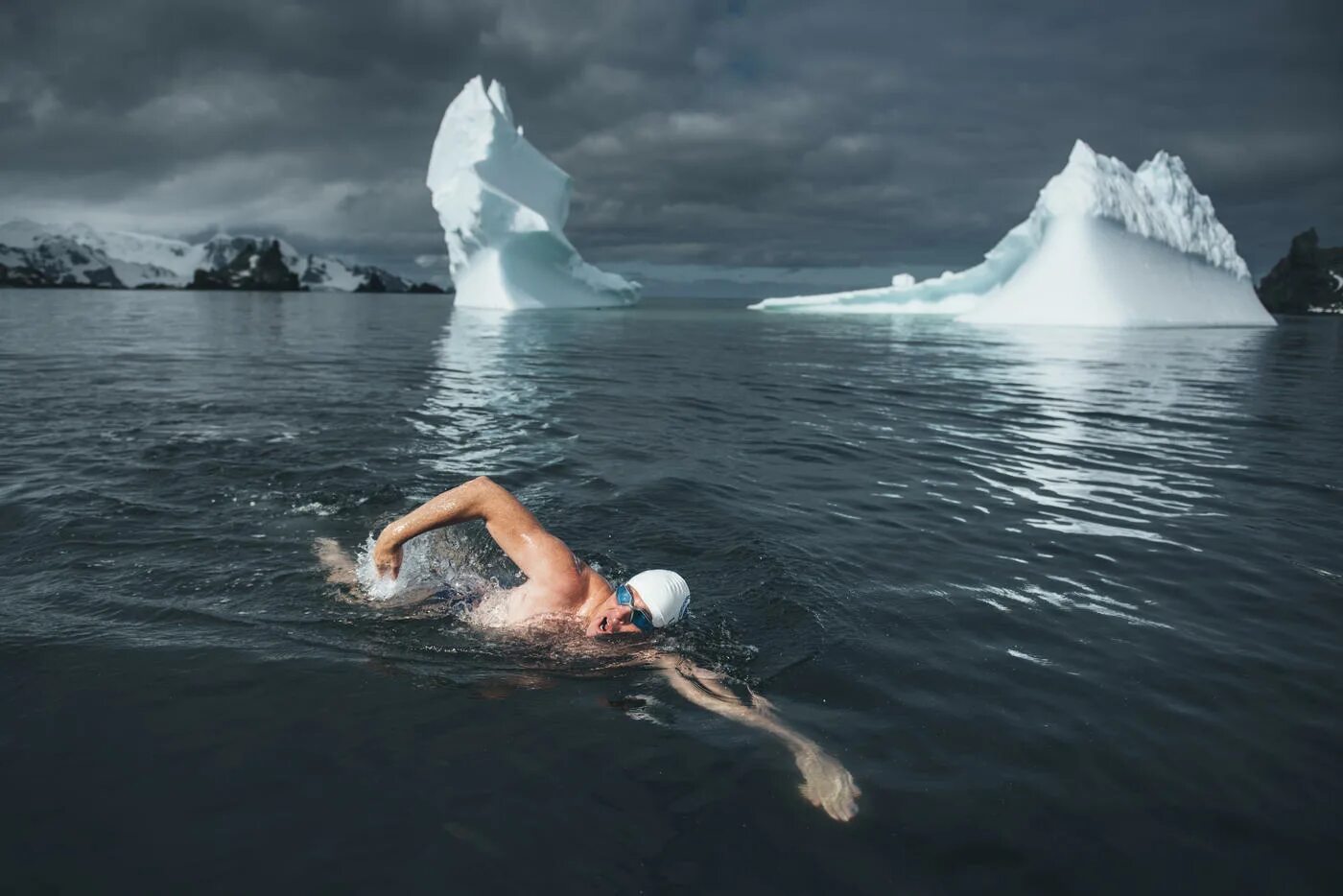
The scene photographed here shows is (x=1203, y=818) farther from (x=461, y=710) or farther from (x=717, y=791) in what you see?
(x=461, y=710)

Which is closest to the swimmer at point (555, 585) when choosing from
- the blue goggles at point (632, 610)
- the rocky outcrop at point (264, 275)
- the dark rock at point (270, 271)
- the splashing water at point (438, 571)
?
the blue goggles at point (632, 610)

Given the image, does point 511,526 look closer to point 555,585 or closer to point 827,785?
point 555,585

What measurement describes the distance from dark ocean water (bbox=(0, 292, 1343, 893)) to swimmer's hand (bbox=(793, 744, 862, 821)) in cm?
6

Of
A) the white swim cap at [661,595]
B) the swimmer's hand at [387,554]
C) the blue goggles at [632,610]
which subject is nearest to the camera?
the blue goggles at [632,610]

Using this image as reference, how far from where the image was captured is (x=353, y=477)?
8.12m

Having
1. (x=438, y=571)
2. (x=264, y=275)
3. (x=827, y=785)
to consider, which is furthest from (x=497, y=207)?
(x=264, y=275)

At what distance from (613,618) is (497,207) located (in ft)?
155

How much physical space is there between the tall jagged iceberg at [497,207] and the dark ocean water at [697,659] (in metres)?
40.5

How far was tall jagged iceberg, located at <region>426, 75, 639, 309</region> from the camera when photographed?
1890 inches

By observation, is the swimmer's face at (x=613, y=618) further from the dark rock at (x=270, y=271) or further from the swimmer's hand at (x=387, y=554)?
the dark rock at (x=270, y=271)

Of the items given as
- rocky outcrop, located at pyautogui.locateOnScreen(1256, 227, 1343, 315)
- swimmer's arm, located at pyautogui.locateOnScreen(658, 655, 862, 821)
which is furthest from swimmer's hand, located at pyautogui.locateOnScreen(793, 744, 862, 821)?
rocky outcrop, located at pyautogui.locateOnScreen(1256, 227, 1343, 315)

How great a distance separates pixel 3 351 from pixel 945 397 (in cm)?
2235

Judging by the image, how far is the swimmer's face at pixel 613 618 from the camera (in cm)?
441

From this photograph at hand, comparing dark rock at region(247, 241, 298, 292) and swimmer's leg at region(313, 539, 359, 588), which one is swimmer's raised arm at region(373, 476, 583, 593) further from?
dark rock at region(247, 241, 298, 292)
